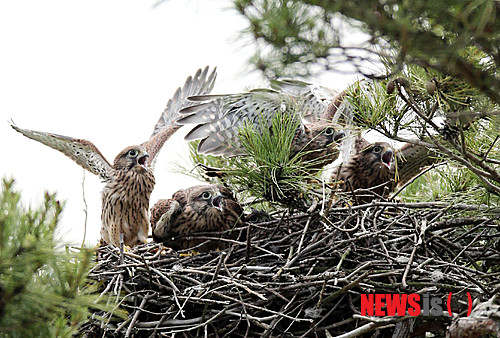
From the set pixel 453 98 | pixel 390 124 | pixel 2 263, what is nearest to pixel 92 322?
pixel 2 263

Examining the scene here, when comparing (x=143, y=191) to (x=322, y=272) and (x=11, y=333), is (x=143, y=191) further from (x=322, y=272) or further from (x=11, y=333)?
(x=11, y=333)

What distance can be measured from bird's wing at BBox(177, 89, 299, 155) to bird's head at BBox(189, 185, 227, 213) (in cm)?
24

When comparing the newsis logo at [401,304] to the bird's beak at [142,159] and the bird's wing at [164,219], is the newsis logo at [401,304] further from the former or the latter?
the bird's beak at [142,159]

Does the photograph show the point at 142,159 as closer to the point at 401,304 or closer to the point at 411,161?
the point at 411,161

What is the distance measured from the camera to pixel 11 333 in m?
1.42

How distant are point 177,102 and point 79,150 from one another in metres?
1.06

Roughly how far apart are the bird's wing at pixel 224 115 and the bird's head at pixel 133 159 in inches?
15.1

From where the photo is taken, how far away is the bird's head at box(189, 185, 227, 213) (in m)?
3.08

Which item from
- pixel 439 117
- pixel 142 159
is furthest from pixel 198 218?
pixel 439 117

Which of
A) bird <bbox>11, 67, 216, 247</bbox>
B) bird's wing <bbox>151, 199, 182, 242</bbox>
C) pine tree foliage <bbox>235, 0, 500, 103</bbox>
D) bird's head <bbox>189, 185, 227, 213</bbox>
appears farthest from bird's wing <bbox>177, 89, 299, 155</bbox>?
pine tree foliage <bbox>235, 0, 500, 103</bbox>

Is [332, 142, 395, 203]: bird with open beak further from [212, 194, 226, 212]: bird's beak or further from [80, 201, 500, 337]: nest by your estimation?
[212, 194, 226, 212]: bird's beak

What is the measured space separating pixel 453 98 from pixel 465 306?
35.9 inches

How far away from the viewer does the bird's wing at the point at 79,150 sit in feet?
11.5

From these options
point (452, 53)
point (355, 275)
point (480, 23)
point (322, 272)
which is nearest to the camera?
point (480, 23)
